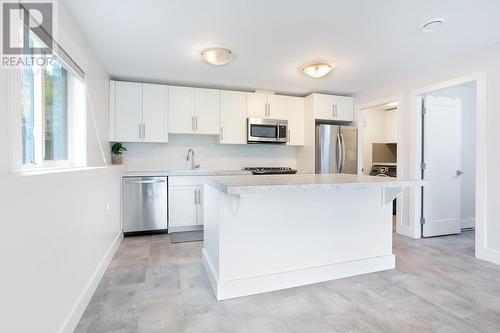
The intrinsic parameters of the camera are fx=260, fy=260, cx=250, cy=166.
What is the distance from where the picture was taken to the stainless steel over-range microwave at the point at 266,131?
4.46 meters

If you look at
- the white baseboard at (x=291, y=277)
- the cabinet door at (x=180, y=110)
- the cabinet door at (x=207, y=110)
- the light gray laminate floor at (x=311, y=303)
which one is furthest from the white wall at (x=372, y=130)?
the cabinet door at (x=180, y=110)

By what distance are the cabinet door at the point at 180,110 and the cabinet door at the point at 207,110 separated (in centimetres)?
9

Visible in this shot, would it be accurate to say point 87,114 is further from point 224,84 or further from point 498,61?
point 498,61

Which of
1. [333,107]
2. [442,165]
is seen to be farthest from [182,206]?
[442,165]

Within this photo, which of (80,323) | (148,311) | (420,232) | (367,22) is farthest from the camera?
(420,232)

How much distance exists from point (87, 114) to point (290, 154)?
3.61 metres

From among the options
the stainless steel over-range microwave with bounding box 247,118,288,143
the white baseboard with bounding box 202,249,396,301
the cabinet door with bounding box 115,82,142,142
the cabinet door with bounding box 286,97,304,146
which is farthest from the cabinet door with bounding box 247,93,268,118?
the white baseboard with bounding box 202,249,396,301

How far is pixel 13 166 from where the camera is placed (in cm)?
125

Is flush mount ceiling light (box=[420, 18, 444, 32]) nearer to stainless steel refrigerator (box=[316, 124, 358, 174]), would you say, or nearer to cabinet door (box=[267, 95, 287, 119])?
stainless steel refrigerator (box=[316, 124, 358, 174])

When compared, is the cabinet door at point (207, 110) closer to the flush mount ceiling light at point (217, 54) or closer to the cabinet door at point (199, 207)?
the cabinet door at point (199, 207)

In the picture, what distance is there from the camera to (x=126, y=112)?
392 centimetres

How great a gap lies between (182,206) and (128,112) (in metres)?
1.64

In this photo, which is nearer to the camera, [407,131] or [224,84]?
[407,131]

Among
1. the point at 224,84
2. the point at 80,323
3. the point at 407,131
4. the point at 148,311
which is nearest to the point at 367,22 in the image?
the point at 407,131
